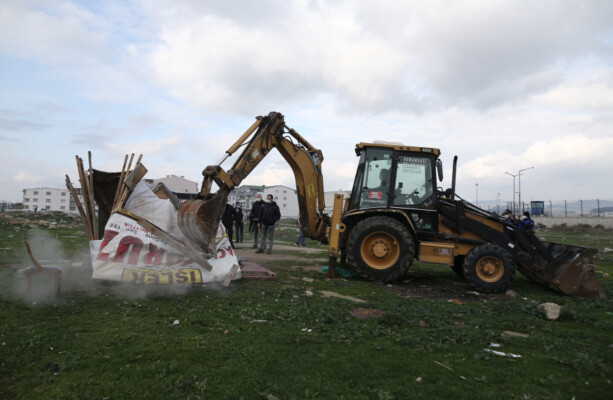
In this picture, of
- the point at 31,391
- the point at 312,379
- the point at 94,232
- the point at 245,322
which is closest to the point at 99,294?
the point at 94,232

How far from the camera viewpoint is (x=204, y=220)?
290 inches

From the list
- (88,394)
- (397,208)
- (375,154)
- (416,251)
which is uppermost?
(375,154)

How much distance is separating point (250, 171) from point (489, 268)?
5.32 meters

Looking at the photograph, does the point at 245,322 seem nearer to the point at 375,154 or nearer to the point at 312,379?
the point at 312,379

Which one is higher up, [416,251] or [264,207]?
[264,207]

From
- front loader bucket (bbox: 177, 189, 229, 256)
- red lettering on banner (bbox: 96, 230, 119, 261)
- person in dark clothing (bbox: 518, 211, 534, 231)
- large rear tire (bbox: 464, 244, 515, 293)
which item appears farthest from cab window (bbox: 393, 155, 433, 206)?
person in dark clothing (bbox: 518, 211, 534, 231)

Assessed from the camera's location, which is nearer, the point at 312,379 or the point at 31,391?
the point at 31,391

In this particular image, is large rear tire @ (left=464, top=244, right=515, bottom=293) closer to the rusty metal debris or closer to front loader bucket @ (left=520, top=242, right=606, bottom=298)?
front loader bucket @ (left=520, top=242, right=606, bottom=298)

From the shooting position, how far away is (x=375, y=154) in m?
8.31

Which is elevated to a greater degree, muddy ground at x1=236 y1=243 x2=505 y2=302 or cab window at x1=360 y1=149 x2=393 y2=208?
cab window at x1=360 y1=149 x2=393 y2=208

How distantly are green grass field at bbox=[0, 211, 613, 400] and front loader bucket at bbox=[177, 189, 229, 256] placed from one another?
3.28 ft

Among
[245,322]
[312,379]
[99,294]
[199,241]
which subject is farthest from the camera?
[199,241]

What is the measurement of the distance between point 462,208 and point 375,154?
7.12ft

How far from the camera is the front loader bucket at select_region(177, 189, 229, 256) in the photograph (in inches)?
283
